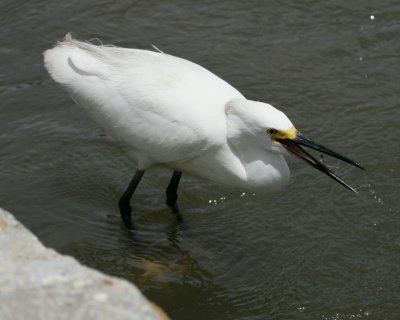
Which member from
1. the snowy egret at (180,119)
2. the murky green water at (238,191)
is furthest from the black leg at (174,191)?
the snowy egret at (180,119)

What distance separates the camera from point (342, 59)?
7.66 meters

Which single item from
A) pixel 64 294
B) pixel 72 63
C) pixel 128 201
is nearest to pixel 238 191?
pixel 128 201

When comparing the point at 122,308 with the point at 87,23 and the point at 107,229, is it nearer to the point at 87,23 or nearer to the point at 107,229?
the point at 107,229

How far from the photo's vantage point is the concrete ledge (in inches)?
110

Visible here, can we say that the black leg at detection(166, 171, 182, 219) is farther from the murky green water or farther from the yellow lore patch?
the yellow lore patch

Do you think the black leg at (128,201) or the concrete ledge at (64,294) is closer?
the concrete ledge at (64,294)

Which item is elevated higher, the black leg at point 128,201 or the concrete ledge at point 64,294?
the concrete ledge at point 64,294

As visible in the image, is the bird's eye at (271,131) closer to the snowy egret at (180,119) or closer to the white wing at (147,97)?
the snowy egret at (180,119)

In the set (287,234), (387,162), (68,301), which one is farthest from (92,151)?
(68,301)

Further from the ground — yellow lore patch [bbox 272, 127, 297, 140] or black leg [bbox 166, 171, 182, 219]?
yellow lore patch [bbox 272, 127, 297, 140]

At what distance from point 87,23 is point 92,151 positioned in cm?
200

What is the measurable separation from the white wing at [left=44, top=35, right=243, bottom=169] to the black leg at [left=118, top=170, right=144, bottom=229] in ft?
0.36

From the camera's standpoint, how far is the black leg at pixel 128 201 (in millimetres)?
5992

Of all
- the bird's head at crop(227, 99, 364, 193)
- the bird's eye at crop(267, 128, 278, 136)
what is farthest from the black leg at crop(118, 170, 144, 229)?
the bird's eye at crop(267, 128, 278, 136)
